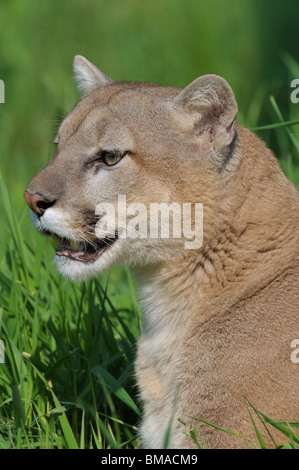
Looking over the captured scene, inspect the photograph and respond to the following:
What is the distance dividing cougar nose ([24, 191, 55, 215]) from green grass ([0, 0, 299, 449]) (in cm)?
72

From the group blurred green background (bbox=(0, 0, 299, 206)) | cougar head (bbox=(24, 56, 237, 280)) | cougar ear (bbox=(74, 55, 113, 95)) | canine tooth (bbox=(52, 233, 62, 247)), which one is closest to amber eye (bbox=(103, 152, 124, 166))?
cougar head (bbox=(24, 56, 237, 280))

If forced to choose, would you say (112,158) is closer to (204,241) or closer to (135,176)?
(135,176)

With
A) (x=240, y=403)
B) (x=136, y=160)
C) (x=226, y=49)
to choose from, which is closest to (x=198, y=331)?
(x=240, y=403)

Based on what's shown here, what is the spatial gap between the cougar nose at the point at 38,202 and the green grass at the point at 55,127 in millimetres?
721

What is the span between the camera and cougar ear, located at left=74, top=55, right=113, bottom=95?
4.49m

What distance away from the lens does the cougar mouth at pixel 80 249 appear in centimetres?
380

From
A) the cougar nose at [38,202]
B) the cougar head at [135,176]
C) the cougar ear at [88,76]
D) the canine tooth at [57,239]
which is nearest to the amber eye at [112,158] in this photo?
the cougar head at [135,176]

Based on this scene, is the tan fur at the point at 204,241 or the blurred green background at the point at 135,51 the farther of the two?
the blurred green background at the point at 135,51

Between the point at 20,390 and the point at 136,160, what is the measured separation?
1.30 meters

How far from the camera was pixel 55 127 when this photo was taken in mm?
5258

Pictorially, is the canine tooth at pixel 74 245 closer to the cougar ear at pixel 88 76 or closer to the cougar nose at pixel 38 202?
the cougar nose at pixel 38 202

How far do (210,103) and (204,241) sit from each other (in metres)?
0.62

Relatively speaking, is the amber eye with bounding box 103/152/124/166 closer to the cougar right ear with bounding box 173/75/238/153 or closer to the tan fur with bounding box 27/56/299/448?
the tan fur with bounding box 27/56/299/448
